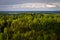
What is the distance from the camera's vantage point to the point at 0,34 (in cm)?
127

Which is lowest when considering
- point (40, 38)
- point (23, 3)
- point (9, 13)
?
point (40, 38)

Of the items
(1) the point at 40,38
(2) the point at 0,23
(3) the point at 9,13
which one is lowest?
(1) the point at 40,38

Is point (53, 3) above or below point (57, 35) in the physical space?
above

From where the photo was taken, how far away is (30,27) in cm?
125

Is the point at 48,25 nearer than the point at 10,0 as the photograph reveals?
Yes

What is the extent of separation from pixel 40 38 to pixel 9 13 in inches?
18.2

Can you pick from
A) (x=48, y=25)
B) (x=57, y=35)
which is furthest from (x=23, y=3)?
(x=57, y=35)

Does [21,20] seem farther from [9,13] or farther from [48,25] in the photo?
[48,25]

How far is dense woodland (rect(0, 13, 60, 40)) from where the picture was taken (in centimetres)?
122

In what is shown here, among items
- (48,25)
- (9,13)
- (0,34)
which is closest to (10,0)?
(9,13)

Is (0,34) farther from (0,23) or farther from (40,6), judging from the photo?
(40,6)

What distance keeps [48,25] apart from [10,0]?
0.54 meters

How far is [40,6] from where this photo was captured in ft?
4.28

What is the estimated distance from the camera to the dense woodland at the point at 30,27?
1216 mm
